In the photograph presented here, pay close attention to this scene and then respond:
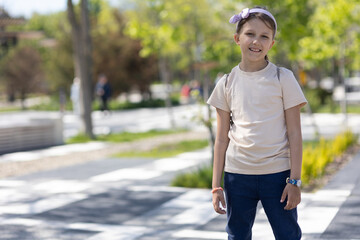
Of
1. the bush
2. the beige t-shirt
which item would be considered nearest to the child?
the beige t-shirt

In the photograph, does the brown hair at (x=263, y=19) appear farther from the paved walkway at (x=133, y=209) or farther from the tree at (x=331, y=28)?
the tree at (x=331, y=28)

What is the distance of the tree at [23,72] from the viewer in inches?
1473

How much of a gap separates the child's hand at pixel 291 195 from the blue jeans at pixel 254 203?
0.19ft

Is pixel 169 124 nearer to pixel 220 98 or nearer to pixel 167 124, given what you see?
pixel 167 124

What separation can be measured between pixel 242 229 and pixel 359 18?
1301 centimetres

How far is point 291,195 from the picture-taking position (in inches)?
126

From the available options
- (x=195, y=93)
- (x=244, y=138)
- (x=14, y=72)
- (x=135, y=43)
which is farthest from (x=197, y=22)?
(x=244, y=138)

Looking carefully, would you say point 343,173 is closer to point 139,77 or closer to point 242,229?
point 242,229

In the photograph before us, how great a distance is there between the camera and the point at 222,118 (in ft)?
11.1

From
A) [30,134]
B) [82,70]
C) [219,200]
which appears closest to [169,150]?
[30,134]

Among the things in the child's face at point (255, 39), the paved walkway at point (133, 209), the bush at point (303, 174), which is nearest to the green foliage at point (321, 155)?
the bush at point (303, 174)

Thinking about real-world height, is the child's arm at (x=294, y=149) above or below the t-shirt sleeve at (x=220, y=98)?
below

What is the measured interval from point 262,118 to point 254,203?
50 centimetres

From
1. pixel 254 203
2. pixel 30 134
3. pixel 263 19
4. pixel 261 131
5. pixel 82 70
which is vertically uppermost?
pixel 82 70
